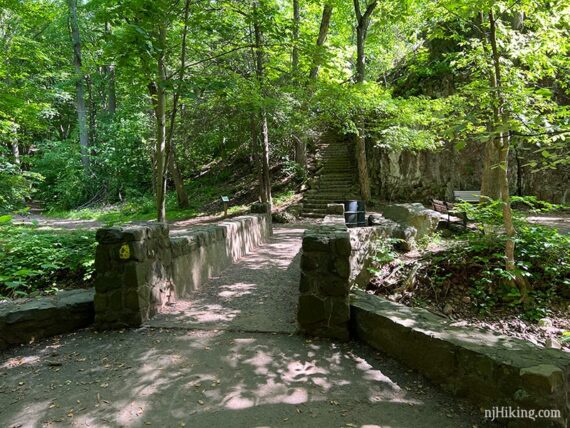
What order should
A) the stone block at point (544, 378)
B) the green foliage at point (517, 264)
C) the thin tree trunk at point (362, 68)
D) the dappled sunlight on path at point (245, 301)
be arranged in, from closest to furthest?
the stone block at point (544, 378), the dappled sunlight on path at point (245, 301), the green foliage at point (517, 264), the thin tree trunk at point (362, 68)

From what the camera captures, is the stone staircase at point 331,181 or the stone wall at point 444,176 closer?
the stone wall at point 444,176

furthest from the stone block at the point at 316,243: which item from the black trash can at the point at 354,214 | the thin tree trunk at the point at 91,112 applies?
the thin tree trunk at the point at 91,112

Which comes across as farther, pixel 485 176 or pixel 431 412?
pixel 485 176

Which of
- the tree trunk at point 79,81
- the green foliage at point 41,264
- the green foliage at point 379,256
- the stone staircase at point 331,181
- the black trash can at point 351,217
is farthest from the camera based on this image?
the tree trunk at point 79,81

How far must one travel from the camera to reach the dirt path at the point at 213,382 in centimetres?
242

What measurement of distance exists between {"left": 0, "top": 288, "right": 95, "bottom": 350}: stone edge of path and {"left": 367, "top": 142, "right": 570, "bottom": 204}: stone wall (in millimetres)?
12110

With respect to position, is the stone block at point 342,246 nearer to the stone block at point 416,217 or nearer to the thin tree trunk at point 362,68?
the stone block at point 416,217

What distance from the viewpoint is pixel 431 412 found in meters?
Result: 2.49

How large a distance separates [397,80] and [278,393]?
15.4 m

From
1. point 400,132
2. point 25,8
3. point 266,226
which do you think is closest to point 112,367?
point 266,226

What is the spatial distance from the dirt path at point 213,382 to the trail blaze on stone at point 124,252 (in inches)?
31.1

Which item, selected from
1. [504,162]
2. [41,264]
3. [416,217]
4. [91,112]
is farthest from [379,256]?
[91,112]

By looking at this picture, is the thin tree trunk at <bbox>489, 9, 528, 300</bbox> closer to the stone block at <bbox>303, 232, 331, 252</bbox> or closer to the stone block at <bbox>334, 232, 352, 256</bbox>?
the stone block at <bbox>334, 232, 352, 256</bbox>

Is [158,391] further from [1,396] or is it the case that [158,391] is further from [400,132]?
[400,132]
